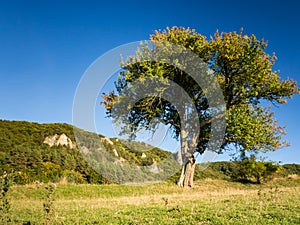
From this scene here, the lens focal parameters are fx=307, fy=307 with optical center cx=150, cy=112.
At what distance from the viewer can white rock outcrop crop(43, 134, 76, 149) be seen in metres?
47.3

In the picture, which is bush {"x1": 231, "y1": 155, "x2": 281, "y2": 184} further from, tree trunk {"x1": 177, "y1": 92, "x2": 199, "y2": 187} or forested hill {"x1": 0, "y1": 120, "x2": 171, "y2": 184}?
tree trunk {"x1": 177, "y1": 92, "x2": 199, "y2": 187}

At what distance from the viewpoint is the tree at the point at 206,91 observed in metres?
21.6

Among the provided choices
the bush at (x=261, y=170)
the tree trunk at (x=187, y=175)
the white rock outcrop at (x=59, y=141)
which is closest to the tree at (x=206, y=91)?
the tree trunk at (x=187, y=175)

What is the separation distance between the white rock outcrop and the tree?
27516 millimetres

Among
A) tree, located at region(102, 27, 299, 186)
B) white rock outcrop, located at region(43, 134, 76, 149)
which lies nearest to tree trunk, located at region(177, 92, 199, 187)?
tree, located at region(102, 27, 299, 186)

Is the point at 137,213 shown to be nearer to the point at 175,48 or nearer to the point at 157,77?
the point at 157,77

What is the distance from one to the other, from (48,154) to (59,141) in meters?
6.86

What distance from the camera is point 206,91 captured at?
74.9ft

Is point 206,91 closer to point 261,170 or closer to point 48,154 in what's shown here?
point 261,170

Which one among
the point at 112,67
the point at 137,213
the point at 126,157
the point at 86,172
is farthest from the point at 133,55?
the point at 86,172

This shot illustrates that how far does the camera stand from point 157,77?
20.8 m

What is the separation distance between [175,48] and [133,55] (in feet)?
10.2

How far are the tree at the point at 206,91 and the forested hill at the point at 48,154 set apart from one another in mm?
3548

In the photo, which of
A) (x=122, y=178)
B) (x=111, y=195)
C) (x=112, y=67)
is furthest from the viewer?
(x=122, y=178)
